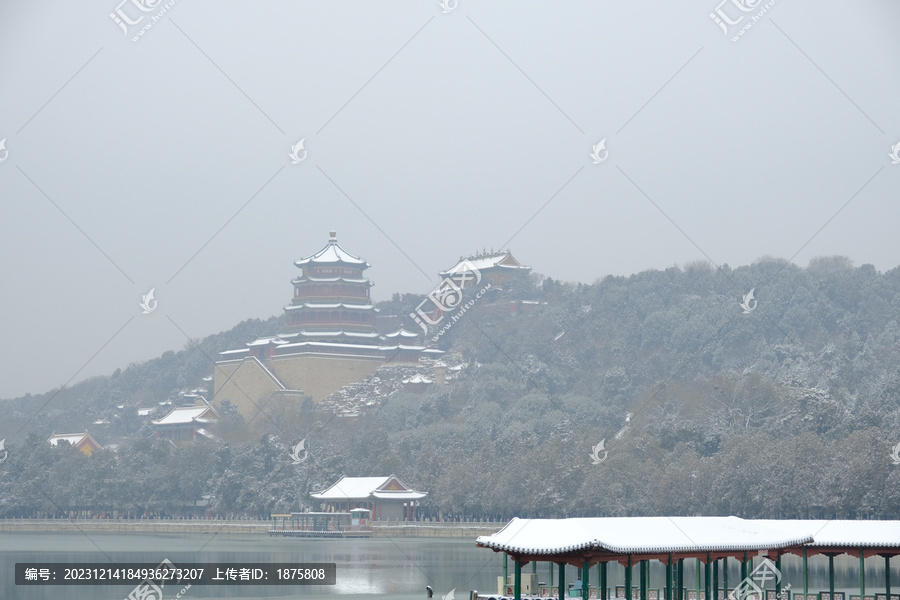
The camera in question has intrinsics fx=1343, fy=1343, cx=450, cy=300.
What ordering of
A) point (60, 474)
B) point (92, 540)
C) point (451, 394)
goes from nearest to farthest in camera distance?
1. point (92, 540)
2. point (60, 474)
3. point (451, 394)

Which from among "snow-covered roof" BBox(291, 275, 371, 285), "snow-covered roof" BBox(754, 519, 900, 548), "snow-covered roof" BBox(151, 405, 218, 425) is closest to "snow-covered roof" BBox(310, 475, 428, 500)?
"snow-covered roof" BBox(151, 405, 218, 425)

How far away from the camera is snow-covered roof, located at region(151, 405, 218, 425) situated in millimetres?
91500

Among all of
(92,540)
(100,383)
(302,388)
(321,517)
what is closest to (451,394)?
(302,388)

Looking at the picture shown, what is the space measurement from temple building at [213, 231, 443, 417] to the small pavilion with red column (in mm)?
27535

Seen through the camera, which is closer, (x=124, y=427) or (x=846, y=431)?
(x=846, y=431)

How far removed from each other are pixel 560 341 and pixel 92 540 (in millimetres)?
51502

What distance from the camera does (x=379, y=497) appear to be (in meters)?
66.9

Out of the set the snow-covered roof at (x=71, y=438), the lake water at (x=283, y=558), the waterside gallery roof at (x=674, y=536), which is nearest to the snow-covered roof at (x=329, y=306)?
the snow-covered roof at (x=71, y=438)

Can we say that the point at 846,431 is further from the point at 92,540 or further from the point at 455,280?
the point at 455,280

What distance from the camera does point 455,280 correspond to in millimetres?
117250

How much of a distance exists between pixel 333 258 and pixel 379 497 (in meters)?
39.5

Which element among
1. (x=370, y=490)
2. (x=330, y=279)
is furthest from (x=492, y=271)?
(x=370, y=490)

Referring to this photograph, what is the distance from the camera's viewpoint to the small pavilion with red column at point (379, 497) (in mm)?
67062

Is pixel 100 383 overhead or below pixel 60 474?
overhead
